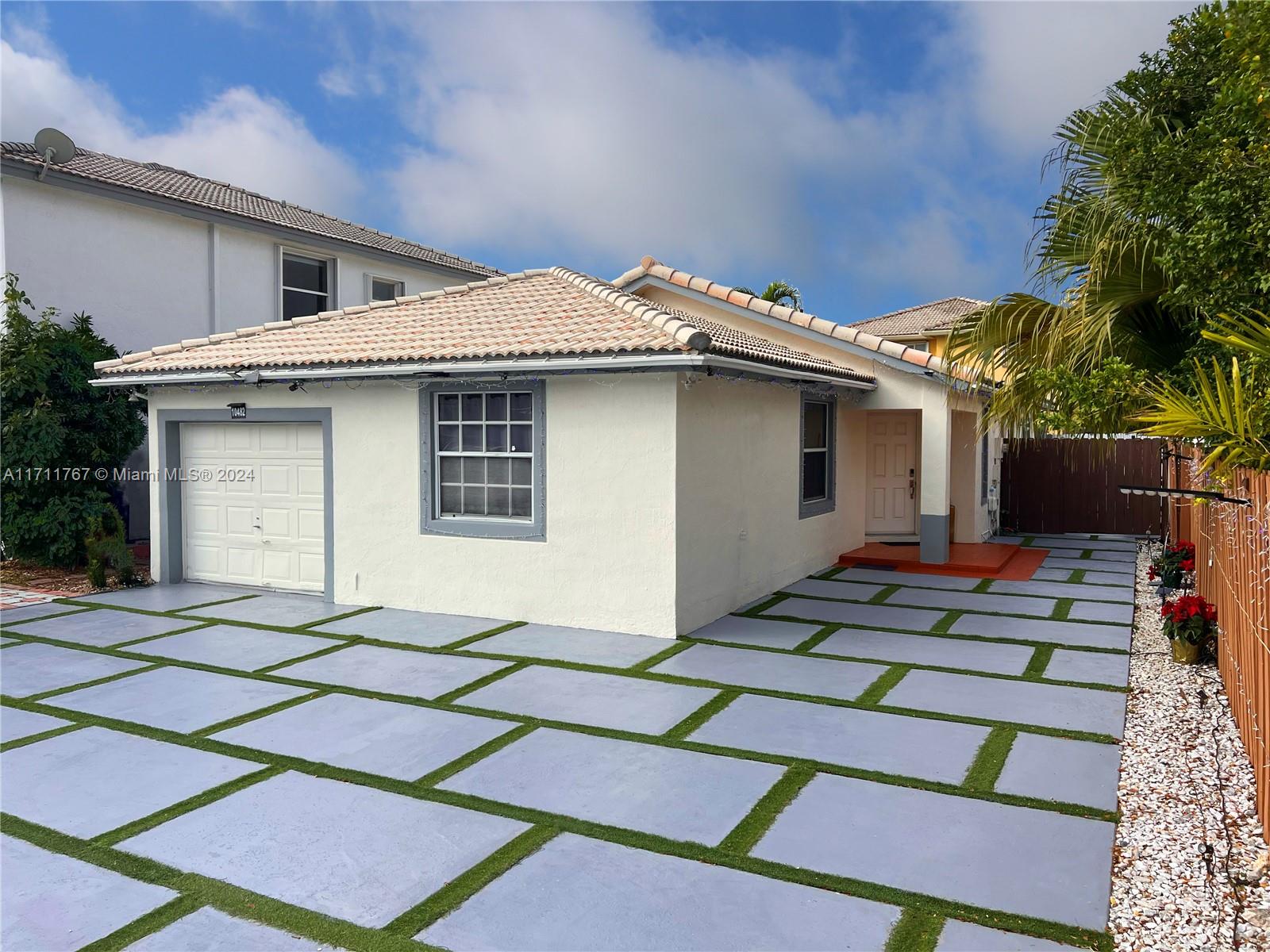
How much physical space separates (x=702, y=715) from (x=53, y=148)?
13419mm

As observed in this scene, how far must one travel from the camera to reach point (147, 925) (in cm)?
376

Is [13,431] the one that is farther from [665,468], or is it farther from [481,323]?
[665,468]

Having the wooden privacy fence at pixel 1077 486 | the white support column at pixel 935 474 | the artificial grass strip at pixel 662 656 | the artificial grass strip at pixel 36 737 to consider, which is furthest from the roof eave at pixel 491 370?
the wooden privacy fence at pixel 1077 486

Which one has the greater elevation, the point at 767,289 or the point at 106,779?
the point at 767,289

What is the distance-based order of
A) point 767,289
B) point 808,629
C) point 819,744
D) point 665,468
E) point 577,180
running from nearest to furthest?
point 819,744, point 665,468, point 808,629, point 577,180, point 767,289

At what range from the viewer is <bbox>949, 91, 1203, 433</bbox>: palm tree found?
7.42 m

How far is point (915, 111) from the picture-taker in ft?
70.8

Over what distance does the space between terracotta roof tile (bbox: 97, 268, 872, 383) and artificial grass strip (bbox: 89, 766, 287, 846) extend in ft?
15.7

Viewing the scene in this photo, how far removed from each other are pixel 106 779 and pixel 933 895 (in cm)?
477

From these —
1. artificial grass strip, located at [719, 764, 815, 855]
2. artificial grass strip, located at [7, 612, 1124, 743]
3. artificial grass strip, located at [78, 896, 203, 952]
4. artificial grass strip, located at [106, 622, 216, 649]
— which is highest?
artificial grass strip, located at [106, 622, 216, 649]

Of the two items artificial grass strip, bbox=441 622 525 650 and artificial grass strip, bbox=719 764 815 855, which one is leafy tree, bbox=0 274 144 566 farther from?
artificial grass strip, bbox=719 764 815 855

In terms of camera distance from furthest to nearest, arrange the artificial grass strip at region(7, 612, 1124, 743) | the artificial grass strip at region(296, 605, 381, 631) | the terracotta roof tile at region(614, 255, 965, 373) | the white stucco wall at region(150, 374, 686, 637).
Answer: the terracotta roof tile at region(614, 255, 965, 373) < the artificial grass strip at region(296, 605, 381, 631) < the white stucco wall at region(150, 374, 686, 637) < the artificial grass strip at region(7, 612, 1124, 743)

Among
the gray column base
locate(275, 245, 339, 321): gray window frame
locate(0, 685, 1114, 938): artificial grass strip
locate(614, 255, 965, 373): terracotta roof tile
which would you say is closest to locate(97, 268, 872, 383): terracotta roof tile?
locate(614, 255, 965, 373): terracotta roof tile

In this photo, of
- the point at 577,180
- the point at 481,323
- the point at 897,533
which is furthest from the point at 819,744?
the point at 577,180
